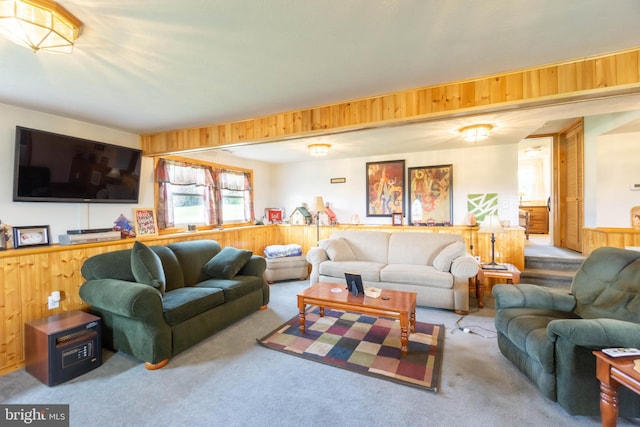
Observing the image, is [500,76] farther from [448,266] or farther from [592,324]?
[448,266]

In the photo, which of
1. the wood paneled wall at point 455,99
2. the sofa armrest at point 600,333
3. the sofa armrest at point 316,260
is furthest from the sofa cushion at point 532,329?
the sofa armrest at point 316,260

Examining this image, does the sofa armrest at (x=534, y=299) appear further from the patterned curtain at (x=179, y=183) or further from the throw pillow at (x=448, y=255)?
the patterned curtain at (x=179, y=183)

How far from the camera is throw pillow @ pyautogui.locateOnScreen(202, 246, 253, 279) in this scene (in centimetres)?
341

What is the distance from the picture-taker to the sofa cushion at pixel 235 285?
10.2 feet

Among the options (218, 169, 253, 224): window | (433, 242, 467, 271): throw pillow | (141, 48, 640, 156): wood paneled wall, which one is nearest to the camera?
(141, 48, 640, 156): wood paneled wall

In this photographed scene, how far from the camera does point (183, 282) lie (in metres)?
3.24

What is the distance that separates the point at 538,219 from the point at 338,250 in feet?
23.1

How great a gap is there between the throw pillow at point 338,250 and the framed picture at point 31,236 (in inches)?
126

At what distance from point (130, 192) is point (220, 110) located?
168cm

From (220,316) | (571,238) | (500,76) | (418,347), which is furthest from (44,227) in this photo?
(571,238)

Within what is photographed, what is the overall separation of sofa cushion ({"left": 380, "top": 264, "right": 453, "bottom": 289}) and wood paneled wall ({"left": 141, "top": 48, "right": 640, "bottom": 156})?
2.01 m

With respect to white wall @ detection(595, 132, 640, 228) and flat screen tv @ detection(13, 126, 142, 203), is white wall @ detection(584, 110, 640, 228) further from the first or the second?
flat screen tv @ detection(13, 126, 142, 203)

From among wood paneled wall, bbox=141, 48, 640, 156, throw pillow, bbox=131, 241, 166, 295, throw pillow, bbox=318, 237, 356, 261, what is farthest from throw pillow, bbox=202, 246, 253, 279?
wood paneled wall, bbox=141, 48, 640, 156

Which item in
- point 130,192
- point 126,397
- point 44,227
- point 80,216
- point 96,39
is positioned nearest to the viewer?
point 96,39
